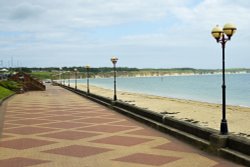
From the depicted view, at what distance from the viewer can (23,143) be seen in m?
11.7

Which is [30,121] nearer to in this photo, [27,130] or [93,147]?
[27,130]

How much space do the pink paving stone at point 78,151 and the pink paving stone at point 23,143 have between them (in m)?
1.02

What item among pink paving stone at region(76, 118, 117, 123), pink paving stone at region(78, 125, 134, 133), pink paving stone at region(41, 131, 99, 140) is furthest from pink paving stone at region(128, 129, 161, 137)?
pink paving stone at region(76, 118, 117, 123)

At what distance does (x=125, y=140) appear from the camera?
12195 millimetres

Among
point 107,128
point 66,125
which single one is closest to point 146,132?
point 107,128

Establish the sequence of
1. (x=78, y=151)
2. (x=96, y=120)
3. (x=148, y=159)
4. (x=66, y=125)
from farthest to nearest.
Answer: (x=96, y=120) → (x=66, y=125) → (x=78, y=151) → (x=148, y=159)

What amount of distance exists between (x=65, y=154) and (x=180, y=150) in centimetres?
325

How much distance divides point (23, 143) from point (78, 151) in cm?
221

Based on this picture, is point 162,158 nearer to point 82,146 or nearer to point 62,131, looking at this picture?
point 82,146

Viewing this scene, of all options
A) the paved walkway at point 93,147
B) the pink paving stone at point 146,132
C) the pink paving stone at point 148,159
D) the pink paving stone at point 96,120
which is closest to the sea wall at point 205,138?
the paved walkway at point 93,147

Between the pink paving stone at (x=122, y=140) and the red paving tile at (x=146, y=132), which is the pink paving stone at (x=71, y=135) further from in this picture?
the red paving tile at (x=146, y=132)

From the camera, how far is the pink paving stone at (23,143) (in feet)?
36.7

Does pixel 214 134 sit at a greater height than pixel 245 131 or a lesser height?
greater

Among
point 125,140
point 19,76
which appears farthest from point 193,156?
point 19,76
